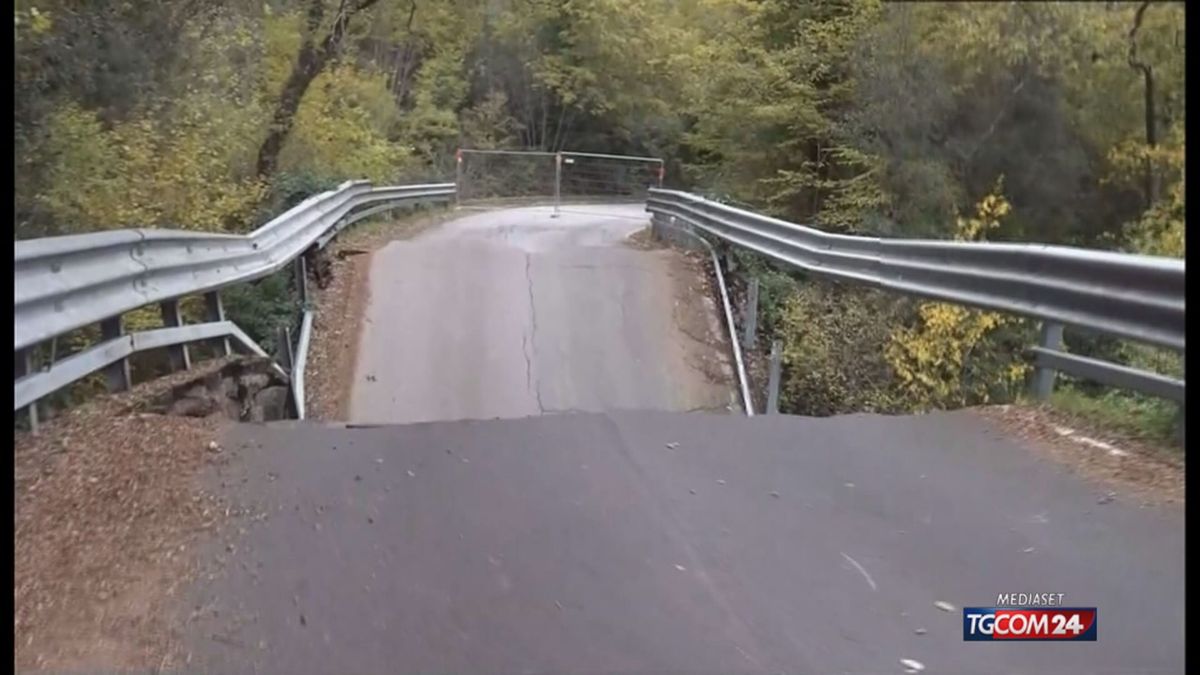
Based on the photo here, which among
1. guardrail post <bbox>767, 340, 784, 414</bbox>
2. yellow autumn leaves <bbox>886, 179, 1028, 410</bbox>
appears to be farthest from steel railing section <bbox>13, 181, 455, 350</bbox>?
yellow autumn leaves <bbox>886, 179, 1028, 410</bbox>

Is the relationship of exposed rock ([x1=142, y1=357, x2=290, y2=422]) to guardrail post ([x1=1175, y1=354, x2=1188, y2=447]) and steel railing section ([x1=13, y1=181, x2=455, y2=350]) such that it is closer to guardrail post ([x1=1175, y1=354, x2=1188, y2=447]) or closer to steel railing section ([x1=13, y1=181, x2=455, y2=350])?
steel railing section ([x1=13, y1=181, x2=455, y2=350])

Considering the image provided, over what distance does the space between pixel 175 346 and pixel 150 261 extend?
2.86 ft

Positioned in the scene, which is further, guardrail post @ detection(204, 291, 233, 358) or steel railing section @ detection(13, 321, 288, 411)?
guardrail post @ detection(204, 291, 233, 358)

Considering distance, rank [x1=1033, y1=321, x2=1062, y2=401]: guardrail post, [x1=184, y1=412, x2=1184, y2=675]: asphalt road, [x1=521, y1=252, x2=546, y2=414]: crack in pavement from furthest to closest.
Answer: [x1=521, y1=252, x2=546, y2=414]: crack in pavement, [x1=1033, y1=321, x2=1062, y2=401]: guardrail post, [x1=184, y1=412, x2=1184, y2=675]: asphalt road

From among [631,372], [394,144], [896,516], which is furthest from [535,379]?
[896,516]

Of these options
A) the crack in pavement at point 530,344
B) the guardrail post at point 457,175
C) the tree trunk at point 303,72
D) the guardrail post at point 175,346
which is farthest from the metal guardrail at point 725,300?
the guardrail post at point 175,346

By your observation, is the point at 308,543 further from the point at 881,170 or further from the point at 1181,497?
the point at 1181,497

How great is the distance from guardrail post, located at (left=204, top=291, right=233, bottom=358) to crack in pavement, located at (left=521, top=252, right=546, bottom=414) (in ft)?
5.42

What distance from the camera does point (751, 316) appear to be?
605cm

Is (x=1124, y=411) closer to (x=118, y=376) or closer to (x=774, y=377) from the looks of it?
(x=774, y=377)

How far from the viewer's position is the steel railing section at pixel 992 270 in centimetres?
425

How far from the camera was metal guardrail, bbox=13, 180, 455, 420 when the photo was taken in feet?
15.8

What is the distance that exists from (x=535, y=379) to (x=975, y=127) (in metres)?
3.01

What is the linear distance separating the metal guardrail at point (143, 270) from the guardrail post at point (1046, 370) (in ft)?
9.39
